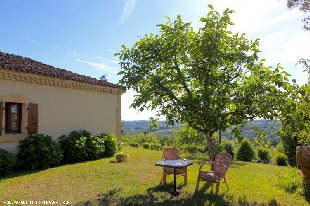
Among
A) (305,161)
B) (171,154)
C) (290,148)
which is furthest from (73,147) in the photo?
(290,148)

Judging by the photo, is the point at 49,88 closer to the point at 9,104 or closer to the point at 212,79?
the point at 9,104

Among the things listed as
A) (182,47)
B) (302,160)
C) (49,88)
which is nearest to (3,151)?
(49,88)

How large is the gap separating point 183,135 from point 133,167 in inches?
116

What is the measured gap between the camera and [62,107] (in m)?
14.1

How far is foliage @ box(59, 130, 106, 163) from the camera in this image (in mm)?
13414

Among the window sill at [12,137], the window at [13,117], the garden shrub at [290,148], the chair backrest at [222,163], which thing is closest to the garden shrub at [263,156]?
the garden shrub at [290,148]

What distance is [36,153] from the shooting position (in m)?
11.6

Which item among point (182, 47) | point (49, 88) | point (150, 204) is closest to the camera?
point (150, 204)

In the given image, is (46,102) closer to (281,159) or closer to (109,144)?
(109,144)

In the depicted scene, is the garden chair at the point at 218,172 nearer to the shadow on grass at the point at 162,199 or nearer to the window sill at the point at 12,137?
the shadow on grass at the point at 162,199

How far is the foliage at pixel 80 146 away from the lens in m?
13.4

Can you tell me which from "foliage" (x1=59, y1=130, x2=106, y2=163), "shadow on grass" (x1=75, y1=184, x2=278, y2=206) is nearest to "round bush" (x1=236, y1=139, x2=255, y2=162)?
"foliage" (x1=59, y1=130, x2=106, y2=163)

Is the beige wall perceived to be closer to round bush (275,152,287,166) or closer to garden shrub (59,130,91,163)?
garden shrub (59,130,91,163)

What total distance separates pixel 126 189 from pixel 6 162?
4.88 metres
